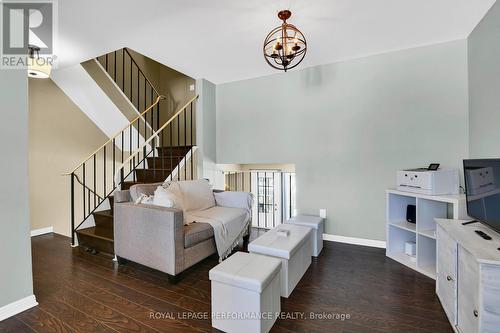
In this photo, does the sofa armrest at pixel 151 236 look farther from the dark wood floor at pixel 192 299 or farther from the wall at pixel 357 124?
the wall at pixel 357 124

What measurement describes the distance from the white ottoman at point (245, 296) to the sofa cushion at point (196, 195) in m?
1.44

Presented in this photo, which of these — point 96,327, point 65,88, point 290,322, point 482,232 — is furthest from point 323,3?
point 65,88

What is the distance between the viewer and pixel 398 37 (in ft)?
8.59

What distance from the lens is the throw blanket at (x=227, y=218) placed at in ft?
8.53

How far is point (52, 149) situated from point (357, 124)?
4665 millimetres

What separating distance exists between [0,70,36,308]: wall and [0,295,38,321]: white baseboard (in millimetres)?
15

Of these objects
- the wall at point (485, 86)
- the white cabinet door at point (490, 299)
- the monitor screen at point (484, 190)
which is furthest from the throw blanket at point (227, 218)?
the wall at point (485, 86)

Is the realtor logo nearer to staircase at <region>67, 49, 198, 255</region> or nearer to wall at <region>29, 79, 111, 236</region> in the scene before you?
staircase at <region>67, 49, 198, 255</region>

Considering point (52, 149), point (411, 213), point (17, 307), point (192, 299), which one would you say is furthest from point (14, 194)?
point (411, 213)

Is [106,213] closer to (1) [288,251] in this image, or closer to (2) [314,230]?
(1) [288,251]

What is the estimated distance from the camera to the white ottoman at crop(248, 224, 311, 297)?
75.5 inches

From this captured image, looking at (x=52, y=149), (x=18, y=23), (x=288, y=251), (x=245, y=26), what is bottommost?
(x=288, y=251)

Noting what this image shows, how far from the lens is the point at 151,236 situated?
2240 mm

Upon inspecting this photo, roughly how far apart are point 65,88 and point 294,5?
12.8ft
